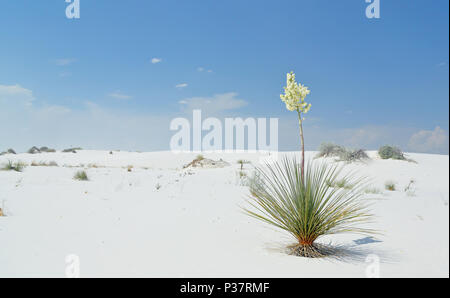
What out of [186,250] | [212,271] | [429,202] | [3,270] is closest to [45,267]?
[3,270]

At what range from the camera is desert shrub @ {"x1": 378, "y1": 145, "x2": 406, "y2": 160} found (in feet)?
50.9

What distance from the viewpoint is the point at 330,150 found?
17.1m

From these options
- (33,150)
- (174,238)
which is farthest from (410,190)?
(33,150)

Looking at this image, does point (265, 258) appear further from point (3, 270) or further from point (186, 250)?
point (3, 270)

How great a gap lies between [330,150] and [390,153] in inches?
121

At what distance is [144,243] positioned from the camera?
344cm

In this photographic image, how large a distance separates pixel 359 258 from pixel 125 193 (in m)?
5.13

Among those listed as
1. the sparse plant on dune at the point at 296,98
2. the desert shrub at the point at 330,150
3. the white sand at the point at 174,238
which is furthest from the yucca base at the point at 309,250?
the desert shrub at the point at 330,150

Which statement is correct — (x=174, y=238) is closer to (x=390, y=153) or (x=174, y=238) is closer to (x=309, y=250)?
(x=309, y=250)

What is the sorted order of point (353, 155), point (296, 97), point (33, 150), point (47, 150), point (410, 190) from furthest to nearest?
point (47, 150), point (33, 150), point (353, 155), point (410, 190), point (296, 97)

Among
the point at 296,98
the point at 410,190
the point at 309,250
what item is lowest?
the point at 309,250

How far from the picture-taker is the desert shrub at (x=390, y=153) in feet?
50.9

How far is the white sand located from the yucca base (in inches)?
8.0

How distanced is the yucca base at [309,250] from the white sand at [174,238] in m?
0.20
